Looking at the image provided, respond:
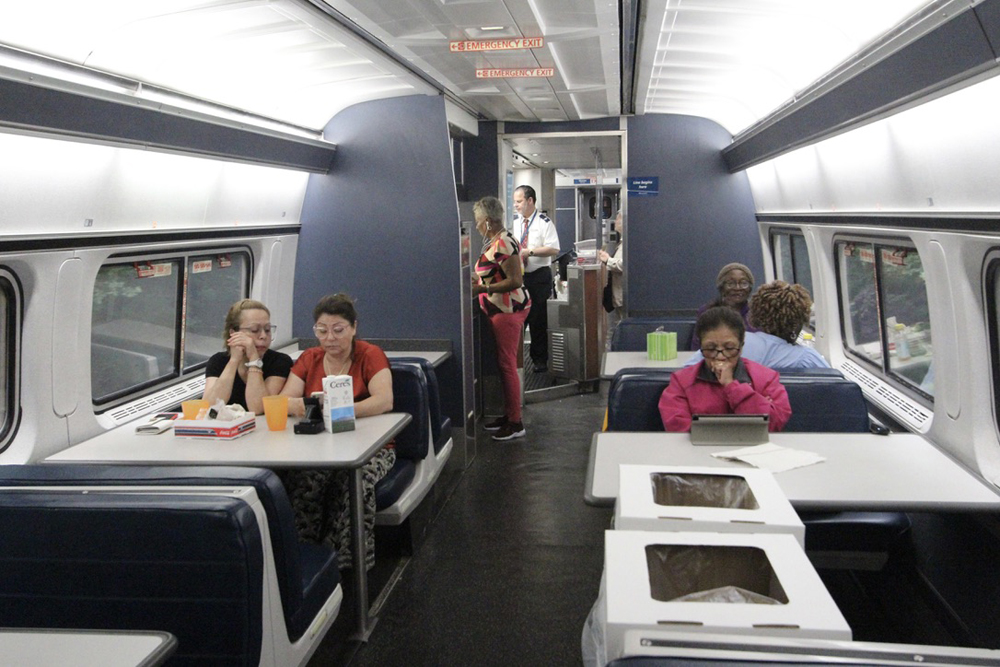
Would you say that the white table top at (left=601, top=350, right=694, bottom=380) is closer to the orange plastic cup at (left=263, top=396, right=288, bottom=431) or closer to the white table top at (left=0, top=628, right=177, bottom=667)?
the orange plastic cup at (left=263, top=396, right=288, bottom=431)

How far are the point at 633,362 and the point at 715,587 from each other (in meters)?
3.91

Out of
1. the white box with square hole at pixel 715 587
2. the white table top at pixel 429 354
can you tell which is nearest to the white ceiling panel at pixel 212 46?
the white table top at pixel 429 354

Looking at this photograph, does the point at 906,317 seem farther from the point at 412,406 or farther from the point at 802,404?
the point at 412,406

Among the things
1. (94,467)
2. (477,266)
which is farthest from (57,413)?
(477,266)

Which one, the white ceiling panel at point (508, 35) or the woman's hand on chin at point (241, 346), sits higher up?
the white ceiling panel at point (508, 35)

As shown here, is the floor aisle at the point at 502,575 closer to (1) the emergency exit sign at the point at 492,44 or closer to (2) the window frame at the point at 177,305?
(2) the window frame at the point at 177,305

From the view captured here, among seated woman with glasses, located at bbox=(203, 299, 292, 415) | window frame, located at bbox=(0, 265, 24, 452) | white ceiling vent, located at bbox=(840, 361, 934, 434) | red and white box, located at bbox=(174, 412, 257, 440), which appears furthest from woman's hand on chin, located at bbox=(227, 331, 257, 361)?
white ceiling vent, located at bbox=(840, 361, 934, 434)

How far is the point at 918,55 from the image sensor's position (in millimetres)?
2998

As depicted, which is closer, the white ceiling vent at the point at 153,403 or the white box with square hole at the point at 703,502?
the white box with square hole at the point at 703,502

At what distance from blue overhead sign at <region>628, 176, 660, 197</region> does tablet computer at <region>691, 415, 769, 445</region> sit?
5528 millimetres

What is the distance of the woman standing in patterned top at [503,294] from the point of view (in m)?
6.97

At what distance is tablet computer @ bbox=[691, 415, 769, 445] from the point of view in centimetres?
338

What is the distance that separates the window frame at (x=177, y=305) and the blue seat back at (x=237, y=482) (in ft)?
5.25

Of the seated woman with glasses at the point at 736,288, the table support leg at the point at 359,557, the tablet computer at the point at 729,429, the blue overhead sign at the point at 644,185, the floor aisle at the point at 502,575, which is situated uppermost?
the blue overhead sign at the point at 644,185
